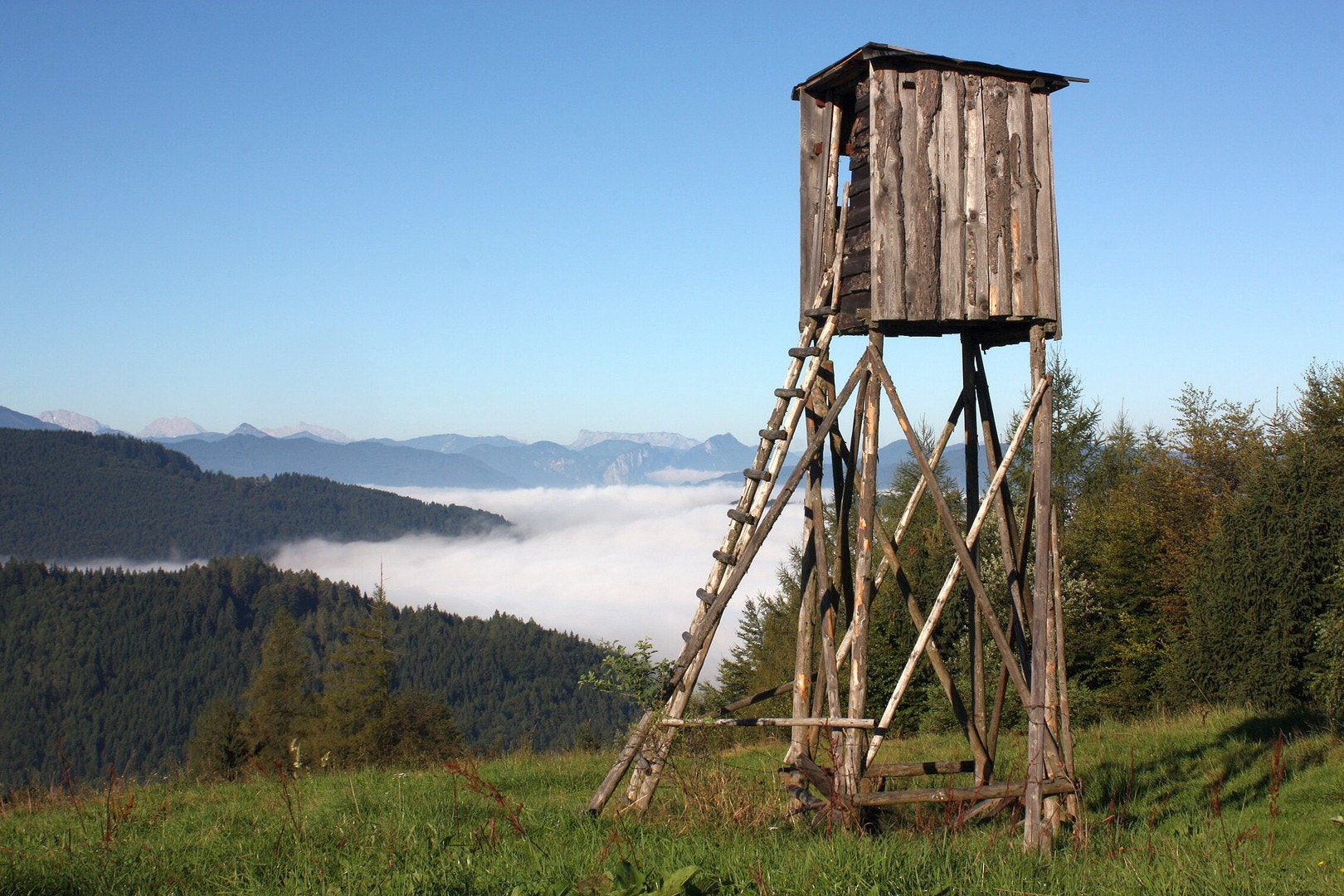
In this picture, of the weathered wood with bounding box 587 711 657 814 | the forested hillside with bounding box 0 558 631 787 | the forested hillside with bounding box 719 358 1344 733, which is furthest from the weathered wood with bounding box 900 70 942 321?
the forested hillside with bounding box 0 558 631 787

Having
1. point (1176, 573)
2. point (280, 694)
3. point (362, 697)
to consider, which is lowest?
point (280, 694)

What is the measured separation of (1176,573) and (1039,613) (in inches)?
820

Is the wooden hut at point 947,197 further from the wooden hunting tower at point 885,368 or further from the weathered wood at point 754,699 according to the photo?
the weathered wood at point 754,699

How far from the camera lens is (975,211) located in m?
8.83

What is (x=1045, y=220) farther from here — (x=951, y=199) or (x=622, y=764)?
(x=622, y=764)

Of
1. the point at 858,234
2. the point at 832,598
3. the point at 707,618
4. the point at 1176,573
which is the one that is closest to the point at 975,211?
the point at 858,234

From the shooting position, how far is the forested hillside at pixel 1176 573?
1894 centimetres

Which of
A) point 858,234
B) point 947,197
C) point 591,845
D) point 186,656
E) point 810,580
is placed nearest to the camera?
point 591,845

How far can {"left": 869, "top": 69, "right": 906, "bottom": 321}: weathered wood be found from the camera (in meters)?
8.57

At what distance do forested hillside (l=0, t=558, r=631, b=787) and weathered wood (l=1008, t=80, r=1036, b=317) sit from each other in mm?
103090

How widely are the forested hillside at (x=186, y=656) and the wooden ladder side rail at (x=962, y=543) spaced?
337 ft

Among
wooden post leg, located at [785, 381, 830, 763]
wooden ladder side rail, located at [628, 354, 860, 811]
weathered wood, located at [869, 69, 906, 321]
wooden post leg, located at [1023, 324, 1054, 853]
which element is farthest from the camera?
wooden post leg, located at [785, 381, 830, 763]

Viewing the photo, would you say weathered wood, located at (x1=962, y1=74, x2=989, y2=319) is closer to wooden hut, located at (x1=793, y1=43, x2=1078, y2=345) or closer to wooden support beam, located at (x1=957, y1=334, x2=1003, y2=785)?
wooden hut, located at (x1=793, y1=43, x2=1078, y2=345)

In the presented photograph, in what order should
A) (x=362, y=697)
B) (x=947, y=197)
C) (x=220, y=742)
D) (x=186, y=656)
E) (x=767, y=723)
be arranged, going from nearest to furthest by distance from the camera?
1. (x=767, y=723)
2. (x=947, y=197)
3. (x=362, y=697)
4. (x=220, y=742)
5. (x=186, y=656)
